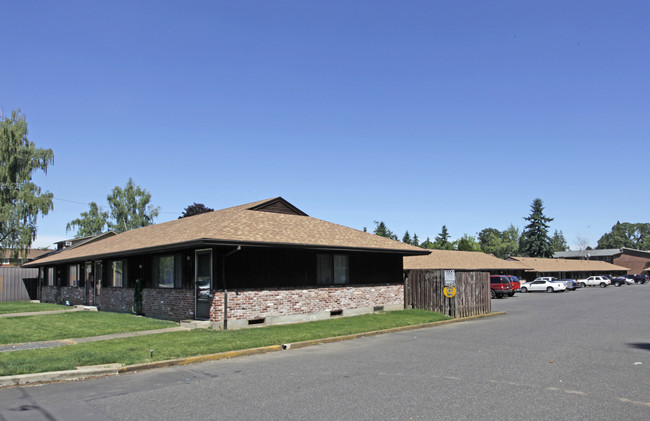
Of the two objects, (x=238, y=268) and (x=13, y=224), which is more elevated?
(x=13, y=224)

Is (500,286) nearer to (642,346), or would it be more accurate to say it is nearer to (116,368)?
(642,346)

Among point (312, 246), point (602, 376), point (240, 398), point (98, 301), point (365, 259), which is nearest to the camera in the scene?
point (240, 398)

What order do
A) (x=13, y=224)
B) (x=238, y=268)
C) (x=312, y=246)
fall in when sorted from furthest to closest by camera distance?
(x=13, y=224)
(x=312, y=246)
(x=238, y=268)

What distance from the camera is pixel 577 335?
48.2 ft

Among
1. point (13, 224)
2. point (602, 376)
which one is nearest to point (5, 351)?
point (602, 376)

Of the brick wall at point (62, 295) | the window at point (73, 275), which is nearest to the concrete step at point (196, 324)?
the brick wall at point (62, 295)

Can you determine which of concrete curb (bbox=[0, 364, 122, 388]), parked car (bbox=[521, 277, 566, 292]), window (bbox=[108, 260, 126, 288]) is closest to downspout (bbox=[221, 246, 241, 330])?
concrete curb (bbox=[0, 364, 122, 388])

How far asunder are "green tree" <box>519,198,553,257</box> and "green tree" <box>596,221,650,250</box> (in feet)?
299

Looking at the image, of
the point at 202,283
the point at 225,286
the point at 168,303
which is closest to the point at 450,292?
the point at 225,286

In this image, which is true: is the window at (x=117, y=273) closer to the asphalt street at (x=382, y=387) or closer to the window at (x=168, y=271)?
the window at (x=168, y=271)

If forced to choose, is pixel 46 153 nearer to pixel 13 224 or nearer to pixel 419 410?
pixel 13 224

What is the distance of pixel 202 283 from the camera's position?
17016 mm

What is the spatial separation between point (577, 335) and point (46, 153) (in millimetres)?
→ 45228

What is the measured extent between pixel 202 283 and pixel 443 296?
10.3 metres
